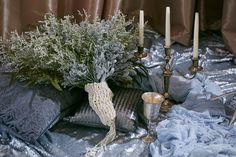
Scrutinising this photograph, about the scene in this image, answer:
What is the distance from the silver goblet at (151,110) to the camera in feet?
3.52

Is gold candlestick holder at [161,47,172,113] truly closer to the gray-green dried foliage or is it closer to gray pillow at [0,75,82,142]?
the gray-green dried foliage

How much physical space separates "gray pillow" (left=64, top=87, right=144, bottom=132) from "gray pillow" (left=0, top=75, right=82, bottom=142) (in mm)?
57

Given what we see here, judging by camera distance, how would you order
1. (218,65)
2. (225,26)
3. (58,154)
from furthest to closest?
(225,26)
(218,65)
(58,154)

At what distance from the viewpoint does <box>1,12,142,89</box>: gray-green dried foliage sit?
1212 millimetres

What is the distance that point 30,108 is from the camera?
1.16m

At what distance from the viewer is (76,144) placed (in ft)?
3.77

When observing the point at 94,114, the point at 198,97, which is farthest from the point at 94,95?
the point at 198,97

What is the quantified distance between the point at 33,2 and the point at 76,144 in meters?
0.80

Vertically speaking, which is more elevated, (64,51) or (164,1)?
(164,1)

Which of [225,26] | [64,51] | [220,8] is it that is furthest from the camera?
[220,8]

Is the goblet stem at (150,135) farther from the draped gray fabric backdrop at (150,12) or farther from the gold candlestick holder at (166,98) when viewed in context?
the draped gray fabric backdrop at (150,12)

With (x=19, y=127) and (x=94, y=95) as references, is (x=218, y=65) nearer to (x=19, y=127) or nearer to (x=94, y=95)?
(x=94, y=95)

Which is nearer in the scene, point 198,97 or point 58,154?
point 58,154

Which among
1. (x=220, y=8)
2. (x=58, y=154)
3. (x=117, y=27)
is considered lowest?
(x=58, y=154)
